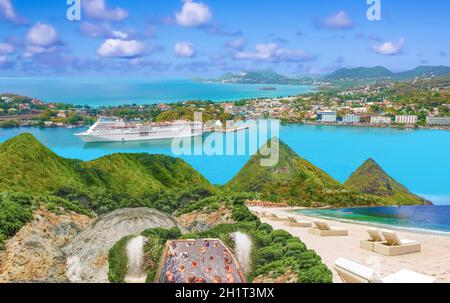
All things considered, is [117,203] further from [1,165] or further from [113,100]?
[113,100]

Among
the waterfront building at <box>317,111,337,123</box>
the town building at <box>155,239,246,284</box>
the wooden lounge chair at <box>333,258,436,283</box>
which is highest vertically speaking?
the waterfront building at <box>317,111,337,123</box>

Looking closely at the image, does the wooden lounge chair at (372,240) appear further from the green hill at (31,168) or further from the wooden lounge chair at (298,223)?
the green hill at (31,168)

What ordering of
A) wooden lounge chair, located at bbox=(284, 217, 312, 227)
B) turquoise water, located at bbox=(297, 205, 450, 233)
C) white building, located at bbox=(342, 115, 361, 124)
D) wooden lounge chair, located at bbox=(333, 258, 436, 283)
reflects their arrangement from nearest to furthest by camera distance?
1. wooden lounge chair, located at bbox=(333, 258, 436, 283)
2. wooden lounge chair, located at bbox=(284, 217, 312, 227)
3. turquoise water, located at bbox=(297, 205, 450, 233)
4. white building, located at bbox=(342, 115, 361, 124)

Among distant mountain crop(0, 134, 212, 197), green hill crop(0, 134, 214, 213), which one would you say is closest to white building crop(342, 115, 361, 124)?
distant mountain crop(0, 134, 212, 197)

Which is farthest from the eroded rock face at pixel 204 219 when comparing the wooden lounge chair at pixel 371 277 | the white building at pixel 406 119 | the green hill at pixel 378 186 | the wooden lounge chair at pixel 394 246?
the white building at pixel 406 119

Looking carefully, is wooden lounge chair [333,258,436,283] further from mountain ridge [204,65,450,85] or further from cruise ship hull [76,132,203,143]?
mountain ridge [204,65,450,85]
